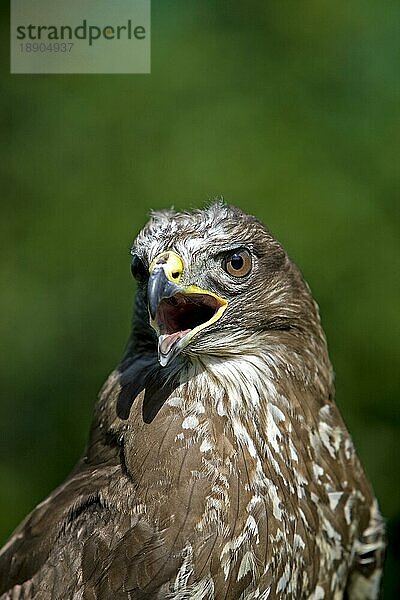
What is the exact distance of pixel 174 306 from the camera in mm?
3061

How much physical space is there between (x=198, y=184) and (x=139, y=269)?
264 centimetres

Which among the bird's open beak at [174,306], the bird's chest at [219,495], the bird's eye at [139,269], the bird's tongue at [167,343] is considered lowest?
the bird's chest at [219,495]

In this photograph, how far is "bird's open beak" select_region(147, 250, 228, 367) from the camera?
9.43ft

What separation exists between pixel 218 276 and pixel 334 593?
1048mm

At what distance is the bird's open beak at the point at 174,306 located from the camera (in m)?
2.87

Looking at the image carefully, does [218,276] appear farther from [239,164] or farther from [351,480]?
[239,164]

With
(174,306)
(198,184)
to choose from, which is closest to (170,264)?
(174,306)

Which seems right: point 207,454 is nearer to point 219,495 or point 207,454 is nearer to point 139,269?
point 219,495

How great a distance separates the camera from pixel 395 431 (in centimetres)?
534

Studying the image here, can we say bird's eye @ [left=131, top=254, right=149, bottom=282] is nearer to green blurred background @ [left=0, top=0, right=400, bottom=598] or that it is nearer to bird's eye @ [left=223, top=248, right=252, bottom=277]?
bird's eye @ [left=223, top=248, right=252, bottom=277]

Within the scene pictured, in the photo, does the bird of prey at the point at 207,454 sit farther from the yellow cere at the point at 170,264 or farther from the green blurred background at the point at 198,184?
the green blurred background at the point at 198,184
